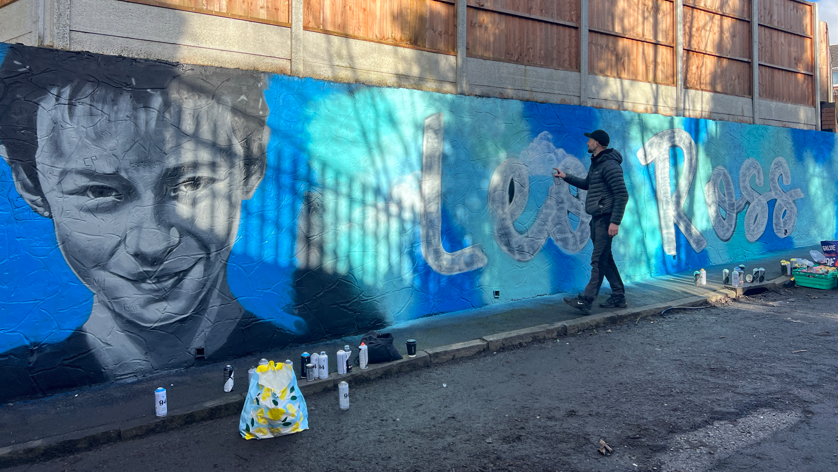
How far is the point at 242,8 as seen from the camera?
209 inches

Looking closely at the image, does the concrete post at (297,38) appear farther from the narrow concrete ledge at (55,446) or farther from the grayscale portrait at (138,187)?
the narrow concrete ledge at (55,446)

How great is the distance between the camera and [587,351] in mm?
5215

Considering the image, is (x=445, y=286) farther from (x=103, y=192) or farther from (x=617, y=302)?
(x=103, y=192)

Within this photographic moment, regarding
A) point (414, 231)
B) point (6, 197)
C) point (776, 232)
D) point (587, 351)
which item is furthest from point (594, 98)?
point (6, 197)

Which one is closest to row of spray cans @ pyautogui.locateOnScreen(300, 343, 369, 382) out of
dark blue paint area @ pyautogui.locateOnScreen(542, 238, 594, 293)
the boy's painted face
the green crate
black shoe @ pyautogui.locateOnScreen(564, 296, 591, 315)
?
the boy's painted face

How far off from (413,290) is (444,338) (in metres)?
0.94

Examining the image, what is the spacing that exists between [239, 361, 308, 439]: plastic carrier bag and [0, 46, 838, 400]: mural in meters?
1.76

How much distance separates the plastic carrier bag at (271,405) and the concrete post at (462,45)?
4482mm

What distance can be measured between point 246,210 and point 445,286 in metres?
2.57

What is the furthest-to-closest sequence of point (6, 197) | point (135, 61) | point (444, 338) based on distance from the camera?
point (444, 338)
point (135, 61)
point (6, 197)

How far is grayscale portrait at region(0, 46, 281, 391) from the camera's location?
14.1ft

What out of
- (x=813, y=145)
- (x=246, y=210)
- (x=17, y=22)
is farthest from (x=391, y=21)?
(x=813, y=145)

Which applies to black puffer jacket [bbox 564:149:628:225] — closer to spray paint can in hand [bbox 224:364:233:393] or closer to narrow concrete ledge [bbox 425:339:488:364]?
narrow concrete ledge [bbox 425:339:488:364]

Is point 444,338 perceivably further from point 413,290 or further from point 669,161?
point 669,161
